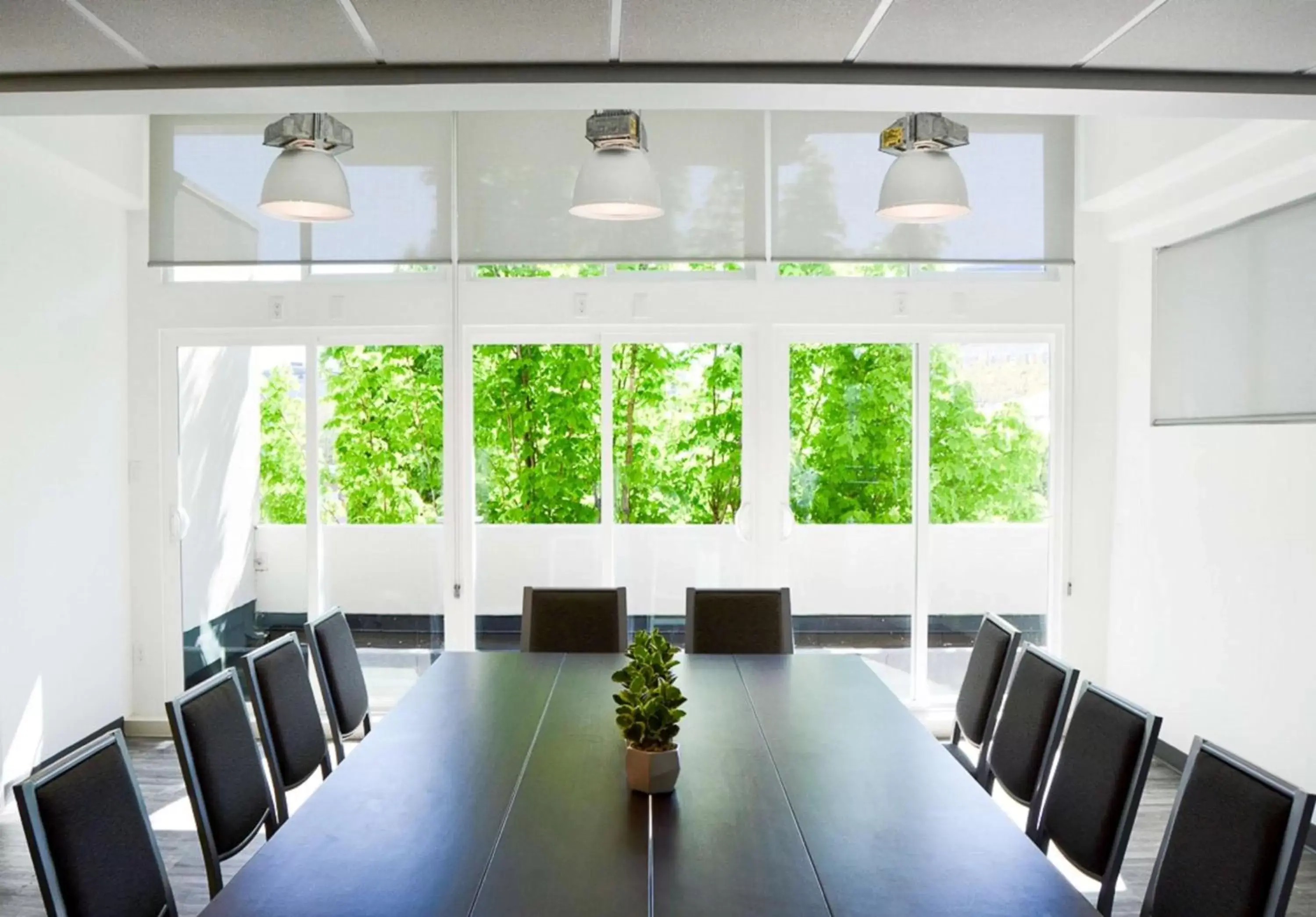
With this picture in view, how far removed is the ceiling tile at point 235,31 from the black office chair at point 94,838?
1.61 meters

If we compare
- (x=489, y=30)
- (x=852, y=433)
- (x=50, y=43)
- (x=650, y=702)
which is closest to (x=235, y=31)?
(x=50, y=43)

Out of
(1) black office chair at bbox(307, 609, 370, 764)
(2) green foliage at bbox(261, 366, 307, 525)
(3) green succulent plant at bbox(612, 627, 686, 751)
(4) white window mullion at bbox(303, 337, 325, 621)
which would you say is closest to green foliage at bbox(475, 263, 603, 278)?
(4) white window mullion at bbox(303, 337, 325, 621)

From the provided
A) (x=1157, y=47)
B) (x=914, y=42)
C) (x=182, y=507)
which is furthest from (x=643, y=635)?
(x=182, y=507)

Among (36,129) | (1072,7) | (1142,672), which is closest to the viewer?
(1072,7)

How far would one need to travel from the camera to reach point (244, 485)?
5.88m

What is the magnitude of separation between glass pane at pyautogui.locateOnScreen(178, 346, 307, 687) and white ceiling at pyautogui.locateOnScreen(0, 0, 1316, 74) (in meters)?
3.10

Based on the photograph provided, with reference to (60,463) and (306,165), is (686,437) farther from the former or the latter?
(60,463)

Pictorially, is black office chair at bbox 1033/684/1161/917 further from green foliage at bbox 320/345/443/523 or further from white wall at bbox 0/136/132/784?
white wall at bbox 0/136/132/784

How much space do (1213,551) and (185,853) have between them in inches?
180

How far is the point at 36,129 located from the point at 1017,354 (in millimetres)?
4896

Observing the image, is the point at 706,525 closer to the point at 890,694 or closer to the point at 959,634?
the point at 959,634

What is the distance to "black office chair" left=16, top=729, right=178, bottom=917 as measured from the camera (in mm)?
1800

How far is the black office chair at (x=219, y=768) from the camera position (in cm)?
243

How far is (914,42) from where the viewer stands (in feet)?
8.57
